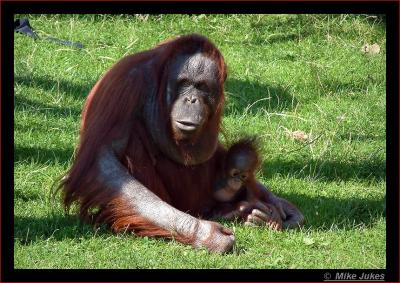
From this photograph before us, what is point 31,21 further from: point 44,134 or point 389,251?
point 389,251

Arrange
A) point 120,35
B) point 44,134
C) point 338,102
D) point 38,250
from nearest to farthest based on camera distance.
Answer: point 38,250, point 44,134, point 338,102, point 120,35

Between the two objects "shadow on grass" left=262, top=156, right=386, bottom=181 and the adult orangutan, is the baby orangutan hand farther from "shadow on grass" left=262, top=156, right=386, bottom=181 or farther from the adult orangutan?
"shadow on grass" left=262, top=156, right=386, bottom=181

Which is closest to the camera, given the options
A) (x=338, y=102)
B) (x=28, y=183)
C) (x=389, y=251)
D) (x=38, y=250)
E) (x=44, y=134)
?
(x=38, y=250)

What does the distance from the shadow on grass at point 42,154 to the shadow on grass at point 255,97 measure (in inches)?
61.9

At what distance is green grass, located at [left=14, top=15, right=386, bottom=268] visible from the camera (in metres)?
5.09

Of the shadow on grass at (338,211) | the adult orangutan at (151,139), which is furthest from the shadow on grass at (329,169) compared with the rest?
the adult orangutan at (151,139)

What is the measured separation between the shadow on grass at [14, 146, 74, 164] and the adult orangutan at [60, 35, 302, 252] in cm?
84

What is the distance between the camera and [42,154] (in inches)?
252

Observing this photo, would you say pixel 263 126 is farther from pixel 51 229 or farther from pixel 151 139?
pixel 51 229

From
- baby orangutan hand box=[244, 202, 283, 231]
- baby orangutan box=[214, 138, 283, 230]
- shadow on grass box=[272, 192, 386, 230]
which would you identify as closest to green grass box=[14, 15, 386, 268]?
shadow on grass box=[272, 192, 386, 230]

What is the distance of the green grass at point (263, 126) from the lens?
200 inches

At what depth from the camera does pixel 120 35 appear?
28.4ft

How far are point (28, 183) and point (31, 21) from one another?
326cm

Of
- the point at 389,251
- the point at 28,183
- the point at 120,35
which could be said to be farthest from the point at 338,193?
the point at 120,35
